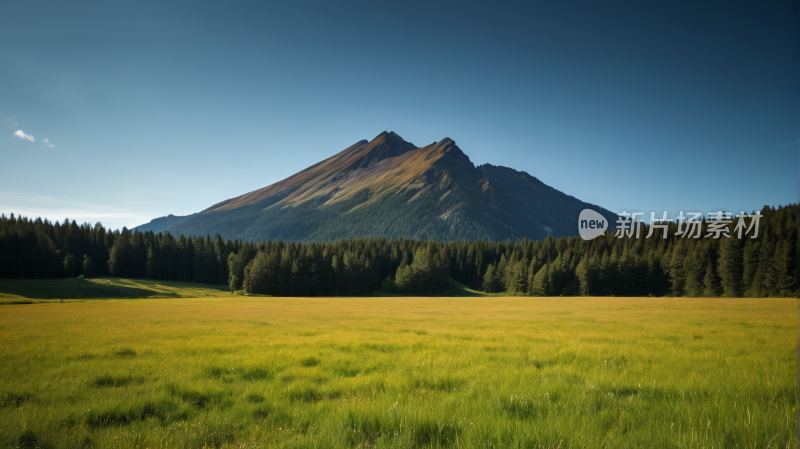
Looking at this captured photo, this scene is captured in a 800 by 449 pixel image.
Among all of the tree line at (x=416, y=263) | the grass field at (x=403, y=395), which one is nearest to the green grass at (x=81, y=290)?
the tree line at (x=416, y=263)

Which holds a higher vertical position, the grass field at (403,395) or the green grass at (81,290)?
the grass field at (403,395)

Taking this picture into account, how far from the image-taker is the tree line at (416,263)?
82438 millimetres

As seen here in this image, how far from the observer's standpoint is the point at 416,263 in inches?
5148

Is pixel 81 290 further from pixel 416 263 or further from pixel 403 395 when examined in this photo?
pixel 403 395

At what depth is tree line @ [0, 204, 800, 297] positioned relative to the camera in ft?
270

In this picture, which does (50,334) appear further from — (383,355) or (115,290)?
(115,290)

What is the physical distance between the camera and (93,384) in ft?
27.4

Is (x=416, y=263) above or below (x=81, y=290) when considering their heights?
above

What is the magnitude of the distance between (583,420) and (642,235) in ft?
478

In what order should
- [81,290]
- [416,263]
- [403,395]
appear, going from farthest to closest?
[416,263]
[81,290]
[403,395]

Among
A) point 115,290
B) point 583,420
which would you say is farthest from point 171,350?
point 115,290

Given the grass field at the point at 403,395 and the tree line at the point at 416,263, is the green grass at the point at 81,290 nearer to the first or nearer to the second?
the tree line at the point at 416,263

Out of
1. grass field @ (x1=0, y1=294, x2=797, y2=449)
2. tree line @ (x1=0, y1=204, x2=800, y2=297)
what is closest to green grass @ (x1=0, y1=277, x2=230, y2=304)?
tree line @ (x1=0, y1=204, x2=800, y2=297)

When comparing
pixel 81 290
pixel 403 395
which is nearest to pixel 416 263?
pixel 81 290
